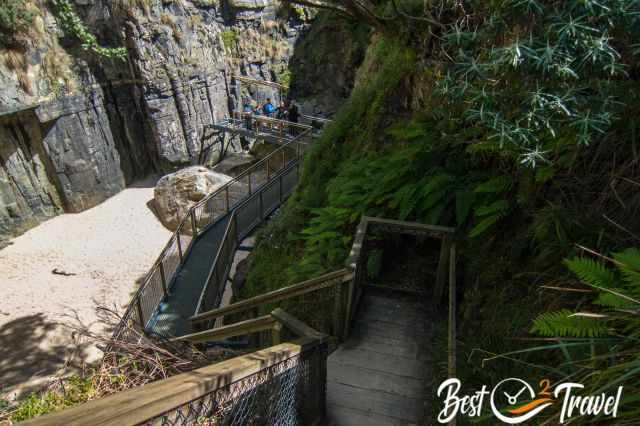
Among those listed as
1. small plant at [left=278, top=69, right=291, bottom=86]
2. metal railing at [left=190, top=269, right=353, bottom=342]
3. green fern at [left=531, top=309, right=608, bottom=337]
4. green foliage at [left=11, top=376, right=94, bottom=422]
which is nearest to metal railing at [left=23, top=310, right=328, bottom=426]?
metal railing at [left=190, top=269, right=353, bottom=342]

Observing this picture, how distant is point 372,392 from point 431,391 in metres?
0.54

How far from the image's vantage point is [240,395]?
2064 millimetres

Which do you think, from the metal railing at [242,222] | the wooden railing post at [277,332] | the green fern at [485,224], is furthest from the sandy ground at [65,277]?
the green fern at [485,224]

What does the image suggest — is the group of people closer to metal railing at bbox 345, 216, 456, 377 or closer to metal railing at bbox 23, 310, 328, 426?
metal railing at bbox 345, 216, 456, 377

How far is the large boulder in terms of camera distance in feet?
53.8

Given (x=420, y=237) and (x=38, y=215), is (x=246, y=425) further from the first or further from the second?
(x=38, y=215)

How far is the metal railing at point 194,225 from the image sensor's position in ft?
23.9

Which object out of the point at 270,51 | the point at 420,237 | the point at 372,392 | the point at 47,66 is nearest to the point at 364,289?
the point at 420,237

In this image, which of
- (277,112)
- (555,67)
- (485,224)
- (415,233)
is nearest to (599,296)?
(555,67)

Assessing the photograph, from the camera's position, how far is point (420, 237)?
5285mm

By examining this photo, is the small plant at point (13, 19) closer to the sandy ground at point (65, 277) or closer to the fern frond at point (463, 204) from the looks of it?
the sandy ground at point (65, 277)

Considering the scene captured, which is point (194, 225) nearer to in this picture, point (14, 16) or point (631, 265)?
point (631, 265)

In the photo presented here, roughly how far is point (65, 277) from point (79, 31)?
418 inches

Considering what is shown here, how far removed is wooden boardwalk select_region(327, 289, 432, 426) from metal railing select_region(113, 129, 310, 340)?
317cm
